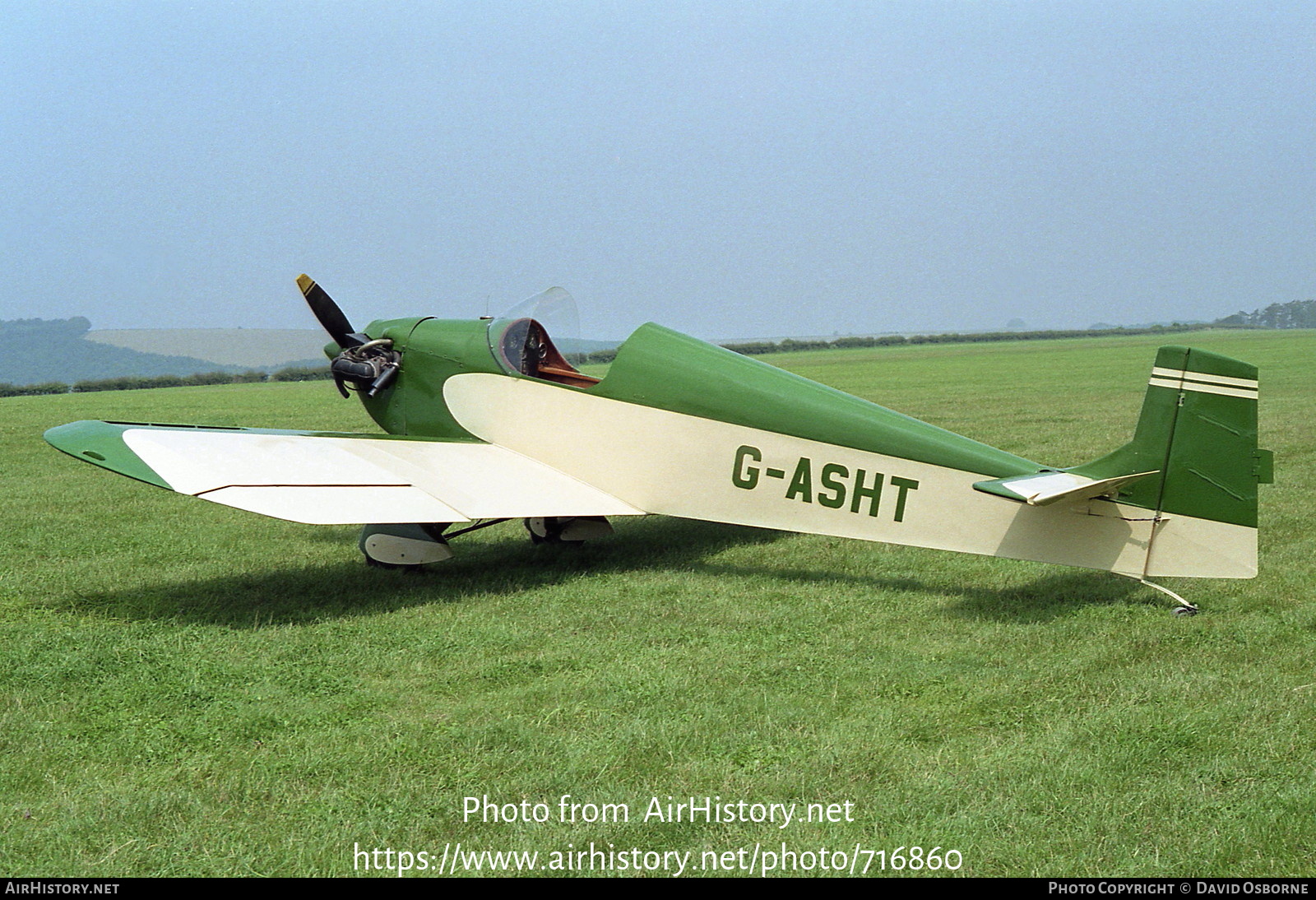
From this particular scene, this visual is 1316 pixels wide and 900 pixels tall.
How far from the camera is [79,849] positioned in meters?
3.59

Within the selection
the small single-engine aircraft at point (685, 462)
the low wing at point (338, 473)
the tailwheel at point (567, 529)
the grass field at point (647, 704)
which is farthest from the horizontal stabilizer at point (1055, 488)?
the tailwheel at point (567, 529)

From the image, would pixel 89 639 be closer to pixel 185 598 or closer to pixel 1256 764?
pixel 185 598

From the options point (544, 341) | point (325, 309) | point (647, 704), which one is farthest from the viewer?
point (325, 309)

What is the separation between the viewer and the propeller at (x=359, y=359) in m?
8.77

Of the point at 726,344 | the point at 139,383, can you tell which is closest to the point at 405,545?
the point at 139,383

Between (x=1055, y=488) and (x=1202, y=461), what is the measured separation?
87 cm

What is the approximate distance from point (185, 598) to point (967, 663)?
5.16 metres

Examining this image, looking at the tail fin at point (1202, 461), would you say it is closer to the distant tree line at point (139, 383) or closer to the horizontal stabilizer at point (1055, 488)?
the horizontal stabilizer at point (1055, 488)

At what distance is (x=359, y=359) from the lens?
29.1 ft

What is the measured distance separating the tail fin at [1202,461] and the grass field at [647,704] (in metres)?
0.53

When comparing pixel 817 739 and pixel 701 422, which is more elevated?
pixel 701 422

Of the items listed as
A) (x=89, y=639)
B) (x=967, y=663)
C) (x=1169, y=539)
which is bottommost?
(x=89, y=639)

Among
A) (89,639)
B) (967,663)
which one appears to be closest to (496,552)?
(89,639)

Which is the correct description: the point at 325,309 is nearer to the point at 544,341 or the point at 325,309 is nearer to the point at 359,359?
the point at 359,359
